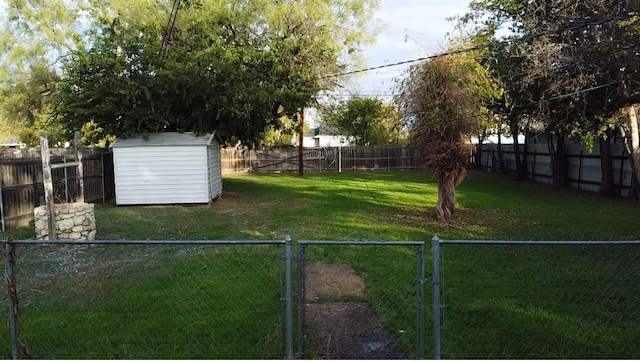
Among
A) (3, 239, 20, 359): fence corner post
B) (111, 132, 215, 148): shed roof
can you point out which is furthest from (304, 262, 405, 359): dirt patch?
(111, 132, 215, 148): shed roof

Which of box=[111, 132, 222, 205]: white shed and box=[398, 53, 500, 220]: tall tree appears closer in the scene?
box=[398, 53, 500, 220]: tall tree

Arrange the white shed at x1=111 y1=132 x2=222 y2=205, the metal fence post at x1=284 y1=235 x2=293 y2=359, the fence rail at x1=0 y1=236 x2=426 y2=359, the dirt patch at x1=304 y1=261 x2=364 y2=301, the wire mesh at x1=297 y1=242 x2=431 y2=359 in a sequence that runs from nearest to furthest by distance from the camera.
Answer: the metal fence post at x1=284 y1=235 x2=293 y2=359
the fence rail at x1=0 y1=236 x2=426 y2=359
the wire mesh at x1=297 y1=242 x2=431 y2=359
the dirt patch at x1=304 y1=261 x2=364 y2=301
the white shed at x1=111 y1=132 x2=222 y2=205

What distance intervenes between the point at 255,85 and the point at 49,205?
8.32 m

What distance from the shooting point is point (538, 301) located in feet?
18.0

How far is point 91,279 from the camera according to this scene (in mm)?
6574

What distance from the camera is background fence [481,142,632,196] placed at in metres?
15.8

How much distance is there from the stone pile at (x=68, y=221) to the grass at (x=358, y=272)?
1.90 feet

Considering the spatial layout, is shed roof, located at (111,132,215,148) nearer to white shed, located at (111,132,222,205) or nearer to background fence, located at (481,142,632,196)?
white shed, located at (111,132,222,205)

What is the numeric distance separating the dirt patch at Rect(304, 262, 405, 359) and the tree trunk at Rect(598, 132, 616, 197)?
12.6 metres

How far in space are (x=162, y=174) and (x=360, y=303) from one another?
11.1m

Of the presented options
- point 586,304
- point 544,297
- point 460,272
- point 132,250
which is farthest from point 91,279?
point 586,304

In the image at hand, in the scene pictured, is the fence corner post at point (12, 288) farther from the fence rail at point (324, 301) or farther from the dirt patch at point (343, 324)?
the dirt patch at point (343, 324)

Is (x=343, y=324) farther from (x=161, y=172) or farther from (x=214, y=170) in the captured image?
(x=214, y=170)

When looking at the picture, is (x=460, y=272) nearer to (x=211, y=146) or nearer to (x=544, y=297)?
(x=544, y=297)
